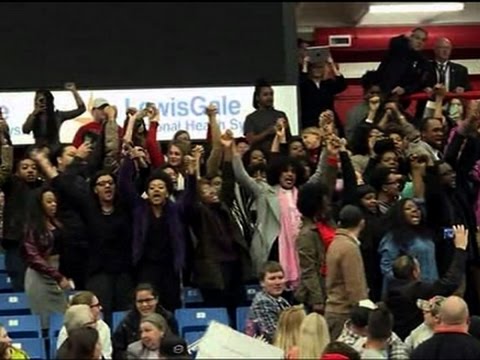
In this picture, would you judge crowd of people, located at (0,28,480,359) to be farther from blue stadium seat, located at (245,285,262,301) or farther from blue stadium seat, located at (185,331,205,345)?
blue stadium seat, located at (185,331,205,345)

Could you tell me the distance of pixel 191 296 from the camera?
8.62 metres

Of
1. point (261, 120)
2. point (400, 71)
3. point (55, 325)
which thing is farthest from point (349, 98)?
point (55, 325)

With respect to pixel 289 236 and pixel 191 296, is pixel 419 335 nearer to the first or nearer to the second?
pixel 289 236

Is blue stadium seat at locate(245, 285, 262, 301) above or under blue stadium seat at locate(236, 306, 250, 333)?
above

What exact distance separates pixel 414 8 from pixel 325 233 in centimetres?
407

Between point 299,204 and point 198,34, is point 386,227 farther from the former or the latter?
point 198,34

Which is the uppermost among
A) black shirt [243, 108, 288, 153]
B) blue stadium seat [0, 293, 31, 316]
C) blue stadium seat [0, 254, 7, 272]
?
black shirt [243, 108, 288, 153]

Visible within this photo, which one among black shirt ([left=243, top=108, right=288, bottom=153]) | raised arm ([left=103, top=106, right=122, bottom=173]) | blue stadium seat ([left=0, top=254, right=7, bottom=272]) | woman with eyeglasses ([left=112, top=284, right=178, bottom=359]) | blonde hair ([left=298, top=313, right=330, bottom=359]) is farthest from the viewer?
black shirt ([left=243, top=108, right=288, bottom=153])

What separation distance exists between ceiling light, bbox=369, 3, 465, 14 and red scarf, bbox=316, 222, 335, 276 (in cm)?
388

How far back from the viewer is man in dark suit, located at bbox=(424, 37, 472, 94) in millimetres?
11883

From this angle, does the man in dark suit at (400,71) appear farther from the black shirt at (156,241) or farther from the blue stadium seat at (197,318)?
the blue stadium seat at (197,318)

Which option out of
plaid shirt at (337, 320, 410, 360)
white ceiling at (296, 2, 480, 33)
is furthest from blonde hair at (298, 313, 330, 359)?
white ceiling at (296, 2, 480, 33)

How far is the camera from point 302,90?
11.6m

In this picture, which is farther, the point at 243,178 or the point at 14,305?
the point at 243,178
